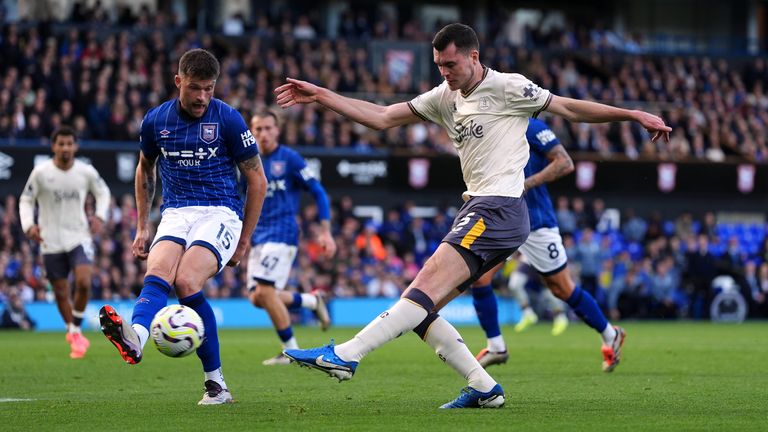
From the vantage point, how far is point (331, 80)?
32.0 m

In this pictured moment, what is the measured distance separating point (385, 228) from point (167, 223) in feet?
67.1

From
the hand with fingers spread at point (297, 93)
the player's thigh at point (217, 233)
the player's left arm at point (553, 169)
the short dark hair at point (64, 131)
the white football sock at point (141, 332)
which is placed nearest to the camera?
the white football sock at point (141, 332)

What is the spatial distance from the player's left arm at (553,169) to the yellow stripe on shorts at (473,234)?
12.3ft

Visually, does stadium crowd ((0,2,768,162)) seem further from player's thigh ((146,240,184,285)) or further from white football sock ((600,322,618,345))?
player's thigh ((146,240,184,285))

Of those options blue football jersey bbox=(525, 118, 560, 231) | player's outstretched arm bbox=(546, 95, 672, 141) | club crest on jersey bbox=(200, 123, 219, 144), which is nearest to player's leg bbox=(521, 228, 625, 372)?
blue football jersey bbox=(525, 118, 560, 231)

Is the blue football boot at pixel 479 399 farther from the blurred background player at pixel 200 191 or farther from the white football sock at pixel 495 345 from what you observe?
the white football sock at pixel 495 345

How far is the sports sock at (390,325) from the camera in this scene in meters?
7.74

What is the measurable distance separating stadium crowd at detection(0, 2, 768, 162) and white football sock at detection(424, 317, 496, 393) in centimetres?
1936

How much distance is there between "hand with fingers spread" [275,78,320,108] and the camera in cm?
827

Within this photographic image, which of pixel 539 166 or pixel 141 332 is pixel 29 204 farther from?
pixel 141 332

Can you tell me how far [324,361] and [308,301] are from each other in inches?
304

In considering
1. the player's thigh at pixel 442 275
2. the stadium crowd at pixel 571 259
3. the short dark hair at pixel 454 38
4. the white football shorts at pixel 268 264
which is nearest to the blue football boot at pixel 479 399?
the player's thigh at pixel 442 275

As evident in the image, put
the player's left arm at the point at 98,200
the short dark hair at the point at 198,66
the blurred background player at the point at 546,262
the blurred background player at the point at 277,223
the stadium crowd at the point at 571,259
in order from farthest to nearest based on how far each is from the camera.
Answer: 1. the stadium crowd at the point at 571,259
2. the player's left arm at the point at 98,200
3. the blurred background player at the point at 277,223
4. the blurred background player at the point at 546,262
5. the short dark hair at the point at 198,66

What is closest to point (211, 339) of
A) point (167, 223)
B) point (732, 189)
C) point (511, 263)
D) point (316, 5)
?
point (167, 223)
